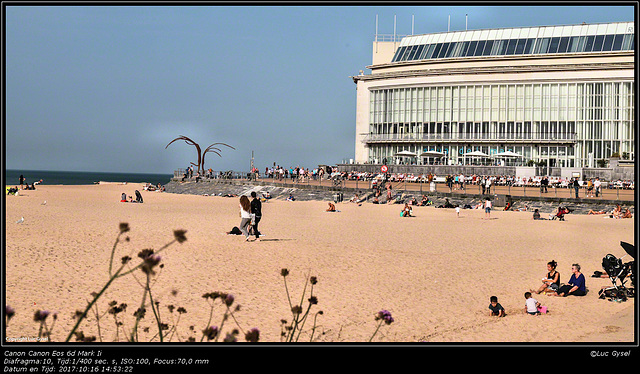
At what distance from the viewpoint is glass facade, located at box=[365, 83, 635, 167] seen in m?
62.8

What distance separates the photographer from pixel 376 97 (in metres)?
72.7

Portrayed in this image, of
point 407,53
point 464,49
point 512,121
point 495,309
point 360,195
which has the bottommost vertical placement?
point 495,309

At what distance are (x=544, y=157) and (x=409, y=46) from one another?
2217 centimetres

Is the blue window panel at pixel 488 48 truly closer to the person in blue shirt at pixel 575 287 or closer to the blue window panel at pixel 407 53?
the blue window panel at pixel 407 53

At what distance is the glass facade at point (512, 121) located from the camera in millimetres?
62750

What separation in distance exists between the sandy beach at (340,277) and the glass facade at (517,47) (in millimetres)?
47532

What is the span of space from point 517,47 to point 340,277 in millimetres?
61574

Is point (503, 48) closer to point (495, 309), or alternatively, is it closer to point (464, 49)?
point (464, 49)

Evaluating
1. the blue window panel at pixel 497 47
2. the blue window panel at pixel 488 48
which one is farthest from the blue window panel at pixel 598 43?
the blue window panel at pixel 488 48

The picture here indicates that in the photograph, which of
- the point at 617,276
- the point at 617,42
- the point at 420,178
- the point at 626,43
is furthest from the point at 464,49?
the point at 617,276

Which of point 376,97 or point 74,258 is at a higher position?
point 376,97

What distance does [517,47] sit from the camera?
220 feet

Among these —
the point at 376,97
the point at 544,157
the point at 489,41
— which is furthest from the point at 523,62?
the point at 376,97
